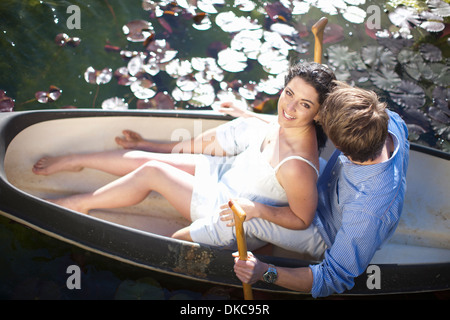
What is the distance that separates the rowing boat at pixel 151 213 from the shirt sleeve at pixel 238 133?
0.49ft

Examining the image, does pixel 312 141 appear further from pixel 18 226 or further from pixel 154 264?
pixel 18 226

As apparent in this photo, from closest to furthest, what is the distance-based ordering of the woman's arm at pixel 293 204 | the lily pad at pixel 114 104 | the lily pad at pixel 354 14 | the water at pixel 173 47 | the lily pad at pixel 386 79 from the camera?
the woman's arm at pixel 293 204 < the lily pad at pixel 114 104 < the water at pixel 173 47 < the lily pad at pixel 386 79 < the lily pad at pixel 354 14

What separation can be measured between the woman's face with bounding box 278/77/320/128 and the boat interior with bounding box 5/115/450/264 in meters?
0.67

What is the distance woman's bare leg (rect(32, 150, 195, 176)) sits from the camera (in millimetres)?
2088

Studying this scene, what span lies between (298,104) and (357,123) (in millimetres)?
269

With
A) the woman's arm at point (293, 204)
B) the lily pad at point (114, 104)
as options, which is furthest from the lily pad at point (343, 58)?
the woman's arm at point (293, 204)

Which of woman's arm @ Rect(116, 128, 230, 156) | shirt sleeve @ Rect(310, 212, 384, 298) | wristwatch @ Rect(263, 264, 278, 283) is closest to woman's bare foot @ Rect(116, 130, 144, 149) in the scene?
woman's arm @ Rect(116, 128, 230, 156)

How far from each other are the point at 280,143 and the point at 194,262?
57 centimetres

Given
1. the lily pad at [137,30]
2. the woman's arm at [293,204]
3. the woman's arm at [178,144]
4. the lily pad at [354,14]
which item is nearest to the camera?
the woman's arm at [293,204]

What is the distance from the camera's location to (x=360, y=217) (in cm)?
143

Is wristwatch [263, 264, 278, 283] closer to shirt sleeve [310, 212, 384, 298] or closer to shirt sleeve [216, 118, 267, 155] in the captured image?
shirt sleeve [310, 212, 384, 298]

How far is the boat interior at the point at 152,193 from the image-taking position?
1959 millimetres

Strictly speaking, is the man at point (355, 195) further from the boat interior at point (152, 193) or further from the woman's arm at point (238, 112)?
the woman's arm at point (238, 112)

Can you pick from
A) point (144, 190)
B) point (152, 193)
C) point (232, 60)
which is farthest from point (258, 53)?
point (144, 190)
